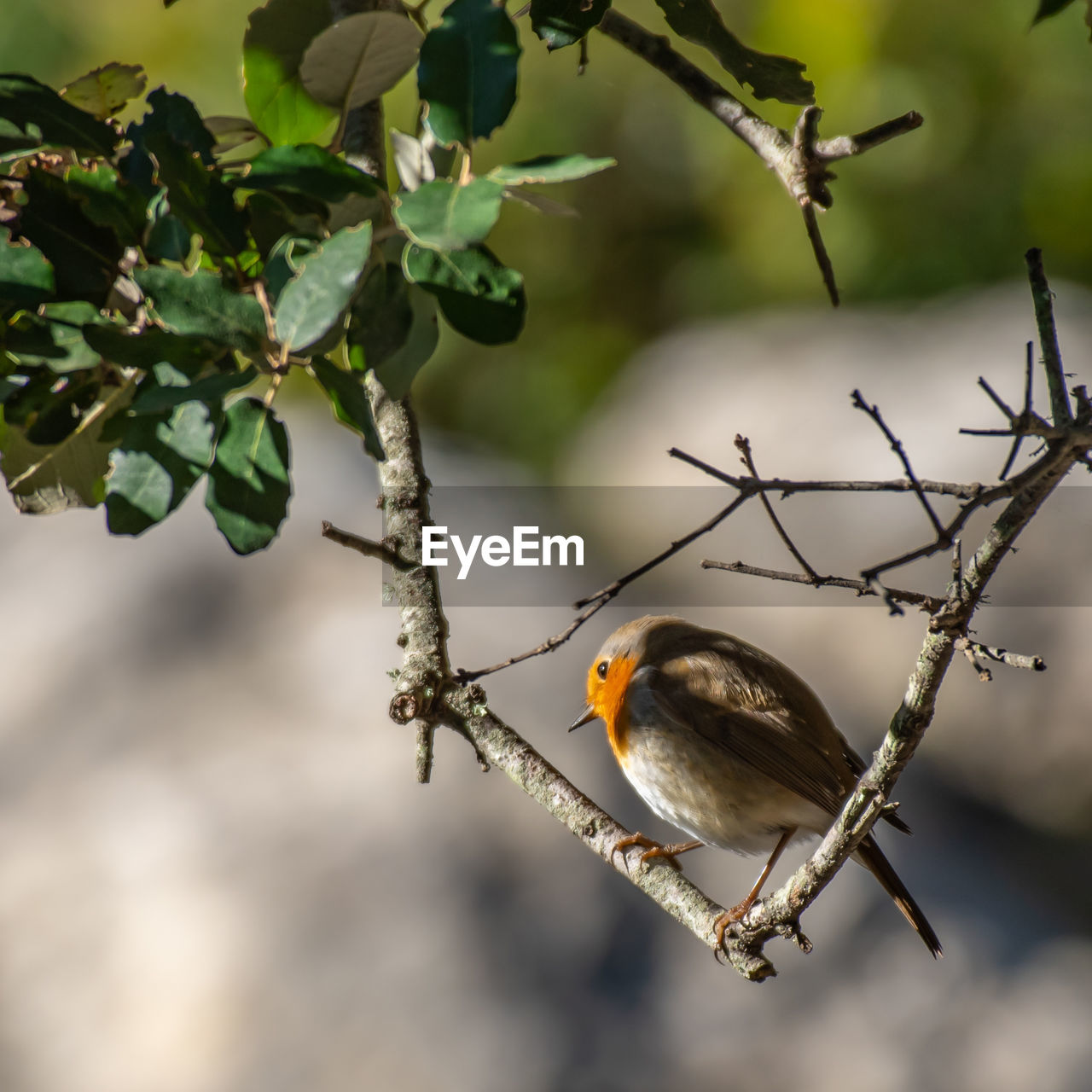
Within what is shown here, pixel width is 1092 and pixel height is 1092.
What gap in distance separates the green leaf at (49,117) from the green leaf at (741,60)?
39 cm

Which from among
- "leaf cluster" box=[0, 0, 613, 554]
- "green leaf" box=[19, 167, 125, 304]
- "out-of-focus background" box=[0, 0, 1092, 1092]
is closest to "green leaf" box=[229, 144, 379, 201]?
"leaf cluster" box=[0, 0, 613, 554]

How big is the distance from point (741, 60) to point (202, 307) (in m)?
0.44

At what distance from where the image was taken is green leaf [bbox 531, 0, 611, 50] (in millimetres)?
760

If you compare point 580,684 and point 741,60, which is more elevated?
point 741,60

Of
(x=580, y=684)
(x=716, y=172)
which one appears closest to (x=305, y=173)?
(x=580, y=684)

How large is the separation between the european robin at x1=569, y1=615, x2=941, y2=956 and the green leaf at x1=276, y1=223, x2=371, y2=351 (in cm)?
79

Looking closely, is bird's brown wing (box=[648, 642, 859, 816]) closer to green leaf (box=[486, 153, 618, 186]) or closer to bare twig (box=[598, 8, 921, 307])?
bare twig (box=[598, 8, 921, 307])

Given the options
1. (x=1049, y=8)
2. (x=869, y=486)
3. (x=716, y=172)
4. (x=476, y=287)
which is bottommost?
(x=716, y=172)

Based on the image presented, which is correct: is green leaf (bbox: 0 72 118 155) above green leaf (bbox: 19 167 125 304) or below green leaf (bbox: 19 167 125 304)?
above

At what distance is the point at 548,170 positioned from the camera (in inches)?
21.4

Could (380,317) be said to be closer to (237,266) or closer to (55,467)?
(237,266)

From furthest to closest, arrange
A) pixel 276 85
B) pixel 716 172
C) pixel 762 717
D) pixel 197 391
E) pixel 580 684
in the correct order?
1. pixel 716 172
2. pixel 580 684
3. pixel 762 717
4. pixel 276 85
5. pixel 197 391

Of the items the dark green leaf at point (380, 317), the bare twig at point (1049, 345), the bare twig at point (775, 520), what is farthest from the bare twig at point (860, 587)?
the dark green leaf at point (380, 317)

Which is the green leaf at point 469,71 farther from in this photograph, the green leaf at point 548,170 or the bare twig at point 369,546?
the bare twig at point 369,546
